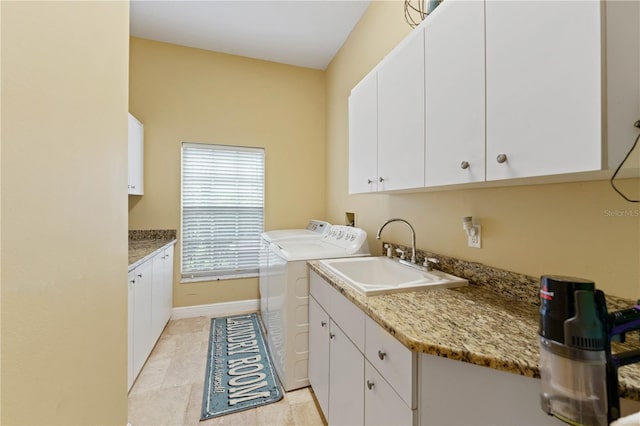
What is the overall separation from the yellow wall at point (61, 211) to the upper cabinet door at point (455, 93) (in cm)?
127

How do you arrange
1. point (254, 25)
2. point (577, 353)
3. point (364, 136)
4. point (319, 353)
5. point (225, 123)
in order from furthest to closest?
point (225, 123)
point (254, 25)
point (364, 136)
point (319, 353)
point (577, 353)

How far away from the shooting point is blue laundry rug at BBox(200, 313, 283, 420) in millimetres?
1686

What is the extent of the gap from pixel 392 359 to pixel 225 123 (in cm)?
302

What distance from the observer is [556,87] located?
2.26 ft

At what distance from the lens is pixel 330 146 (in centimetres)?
325

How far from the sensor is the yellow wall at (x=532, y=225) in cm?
81

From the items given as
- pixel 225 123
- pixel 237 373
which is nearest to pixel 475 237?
pixel 237 373

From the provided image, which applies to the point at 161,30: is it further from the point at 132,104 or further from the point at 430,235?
the point at 430,235

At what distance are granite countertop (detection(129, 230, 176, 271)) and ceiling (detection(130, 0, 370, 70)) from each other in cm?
210

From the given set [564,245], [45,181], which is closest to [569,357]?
[564,245]

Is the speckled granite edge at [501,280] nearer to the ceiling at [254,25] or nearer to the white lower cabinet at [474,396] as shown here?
the white lower cabinet at [474,396]

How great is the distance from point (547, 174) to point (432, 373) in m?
0.65

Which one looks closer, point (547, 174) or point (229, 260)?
point (547, 174)

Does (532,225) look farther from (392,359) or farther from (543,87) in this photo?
(392,359)
